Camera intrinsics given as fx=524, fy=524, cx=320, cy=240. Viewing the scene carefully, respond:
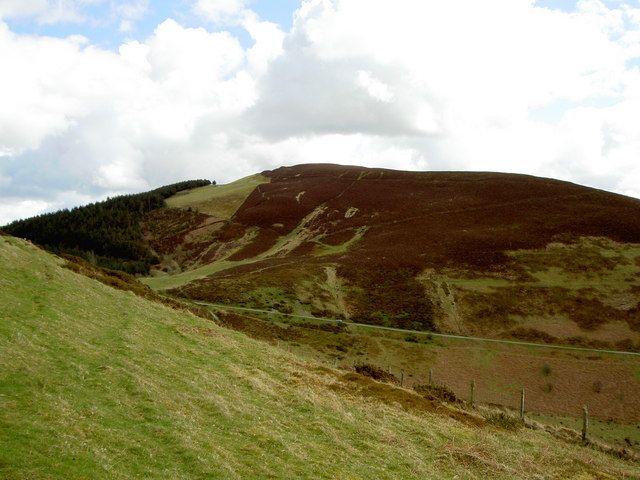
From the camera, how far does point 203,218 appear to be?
11600 centimetres

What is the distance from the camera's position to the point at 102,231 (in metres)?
114

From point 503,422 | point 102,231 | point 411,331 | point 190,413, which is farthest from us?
point 102,231

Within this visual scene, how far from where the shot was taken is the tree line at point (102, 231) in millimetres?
100812

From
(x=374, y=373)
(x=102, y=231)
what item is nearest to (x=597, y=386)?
(x=374, y=373)

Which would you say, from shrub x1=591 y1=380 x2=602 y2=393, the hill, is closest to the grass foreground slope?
shrub x1=591 y1=380 x2=602 y2=393

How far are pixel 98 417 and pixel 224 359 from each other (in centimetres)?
1215

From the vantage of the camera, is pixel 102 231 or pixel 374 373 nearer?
pixel 374 373

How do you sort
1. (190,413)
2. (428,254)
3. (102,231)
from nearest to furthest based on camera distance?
(190,413) → (428,254) → (102,231)

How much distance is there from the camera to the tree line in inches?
3969

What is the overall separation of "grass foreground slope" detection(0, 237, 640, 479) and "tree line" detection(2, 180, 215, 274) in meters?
68.9

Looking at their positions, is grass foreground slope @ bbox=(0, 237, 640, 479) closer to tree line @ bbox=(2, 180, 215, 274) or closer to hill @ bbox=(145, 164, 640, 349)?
hill @ bbox=(145, 164, 640, 349)

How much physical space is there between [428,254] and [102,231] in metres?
72.0

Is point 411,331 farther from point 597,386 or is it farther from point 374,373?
point 374,373

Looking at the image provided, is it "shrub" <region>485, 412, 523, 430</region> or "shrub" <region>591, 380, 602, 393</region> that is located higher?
"shrub" <region>485, 412, 523, 430</region>
